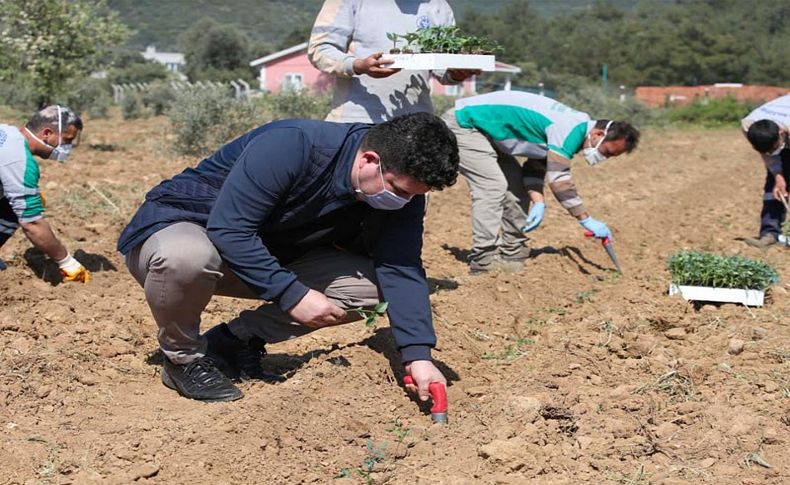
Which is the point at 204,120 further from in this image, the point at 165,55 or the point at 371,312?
the point at 165,55

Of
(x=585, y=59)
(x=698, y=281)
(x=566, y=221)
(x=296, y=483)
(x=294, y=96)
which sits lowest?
(x=585, y=59)

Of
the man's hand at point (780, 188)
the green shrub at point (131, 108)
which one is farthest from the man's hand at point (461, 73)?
the green shrub at point (131, 108)

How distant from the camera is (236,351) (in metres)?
4.00

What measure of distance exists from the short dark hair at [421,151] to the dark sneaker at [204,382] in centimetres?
116

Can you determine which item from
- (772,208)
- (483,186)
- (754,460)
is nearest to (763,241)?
(772,208)

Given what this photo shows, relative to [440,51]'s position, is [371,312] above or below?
below

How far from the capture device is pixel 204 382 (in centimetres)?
371

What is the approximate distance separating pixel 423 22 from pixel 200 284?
2.13m

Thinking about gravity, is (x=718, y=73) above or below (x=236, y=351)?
below

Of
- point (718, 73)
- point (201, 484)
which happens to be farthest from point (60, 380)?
point (718, 73)

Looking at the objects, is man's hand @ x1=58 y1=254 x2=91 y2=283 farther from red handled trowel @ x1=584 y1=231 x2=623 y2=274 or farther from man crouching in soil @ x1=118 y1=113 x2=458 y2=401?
red handled trowel @ x1=584 y1=231 x2=623 y2=274

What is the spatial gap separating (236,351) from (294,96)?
1173 centimetres

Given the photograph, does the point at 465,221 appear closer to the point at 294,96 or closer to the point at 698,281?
the point at 698,281

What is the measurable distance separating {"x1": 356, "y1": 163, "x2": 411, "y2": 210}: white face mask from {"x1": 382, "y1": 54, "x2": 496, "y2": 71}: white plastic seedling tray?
4.54 feet
